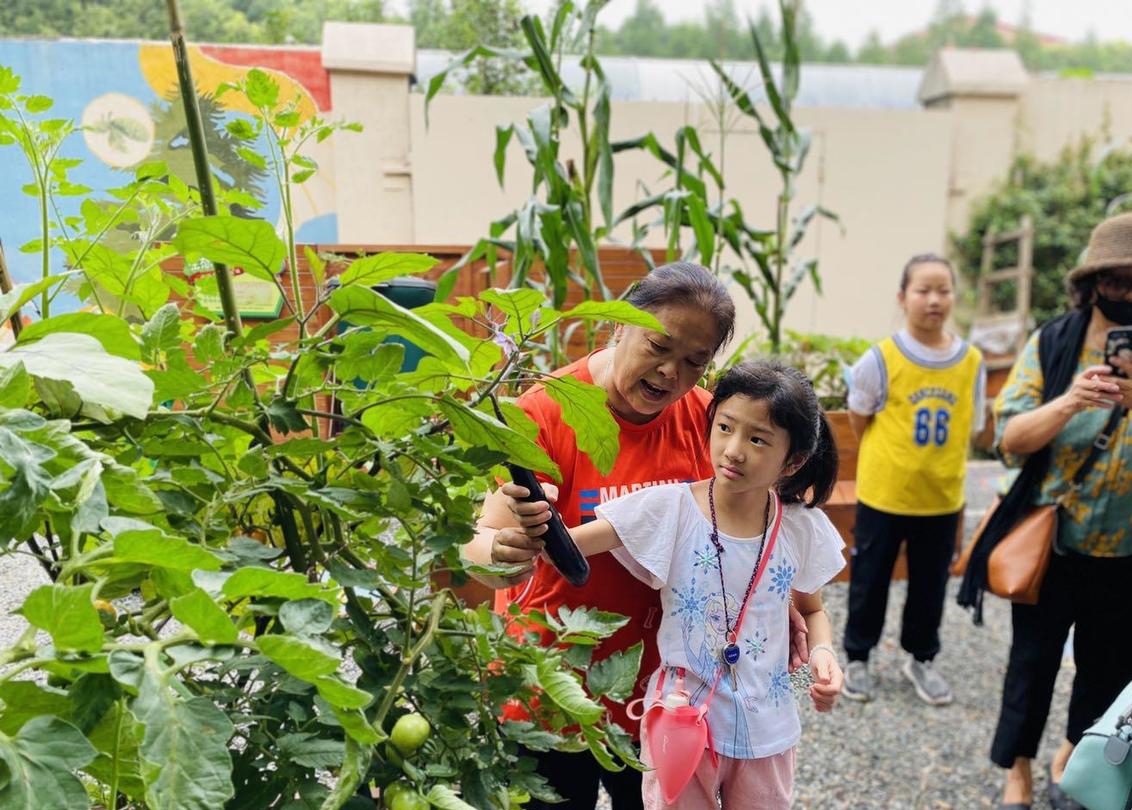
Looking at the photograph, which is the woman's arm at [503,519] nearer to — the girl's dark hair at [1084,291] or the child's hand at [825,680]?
the child's hand at [825,680]

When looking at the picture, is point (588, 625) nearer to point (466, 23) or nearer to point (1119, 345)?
point (1119, 345)

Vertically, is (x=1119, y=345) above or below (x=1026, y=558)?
above

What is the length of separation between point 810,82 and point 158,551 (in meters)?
8.66

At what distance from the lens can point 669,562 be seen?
1.20 meters

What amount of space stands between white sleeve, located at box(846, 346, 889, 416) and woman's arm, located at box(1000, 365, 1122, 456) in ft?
2.57

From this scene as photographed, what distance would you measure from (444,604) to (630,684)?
0.58 feet

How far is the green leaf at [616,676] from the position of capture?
77 centimetres

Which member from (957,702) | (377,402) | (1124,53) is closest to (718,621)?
(377,402)

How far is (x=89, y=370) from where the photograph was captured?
477mm

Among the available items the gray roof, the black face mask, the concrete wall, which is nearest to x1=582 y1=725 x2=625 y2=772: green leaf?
the black face mask

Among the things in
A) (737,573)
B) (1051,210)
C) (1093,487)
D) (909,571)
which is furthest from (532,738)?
(1051,210)

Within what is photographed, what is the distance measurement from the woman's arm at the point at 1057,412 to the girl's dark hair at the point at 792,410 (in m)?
0.95

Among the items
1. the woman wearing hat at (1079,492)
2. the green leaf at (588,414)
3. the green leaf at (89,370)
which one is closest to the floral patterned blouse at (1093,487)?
the woman wearing hat at (1079,492)

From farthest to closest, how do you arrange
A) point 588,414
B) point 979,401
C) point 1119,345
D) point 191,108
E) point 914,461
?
point 979,401 < point 914,461 < point 1119,345 < point 588,414 < point 191,108
